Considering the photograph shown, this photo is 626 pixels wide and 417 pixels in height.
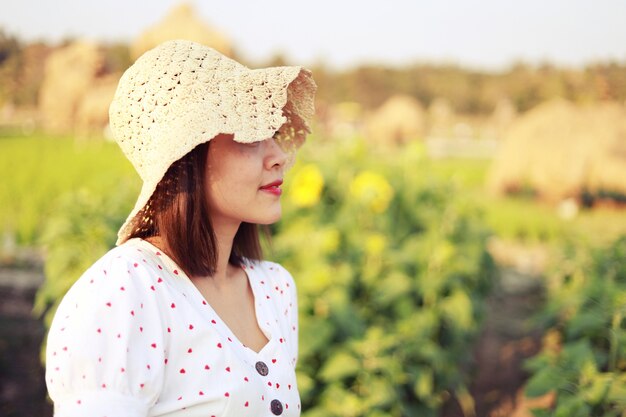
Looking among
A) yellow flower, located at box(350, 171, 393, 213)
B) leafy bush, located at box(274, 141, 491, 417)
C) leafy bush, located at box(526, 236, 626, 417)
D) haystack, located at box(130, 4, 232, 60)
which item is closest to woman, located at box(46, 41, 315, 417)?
leafy bush, located at box(526, 236, 626, 417)

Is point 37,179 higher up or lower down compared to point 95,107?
lower down

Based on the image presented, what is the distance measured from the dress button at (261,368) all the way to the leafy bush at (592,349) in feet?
4.05

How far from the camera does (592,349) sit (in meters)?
2.61

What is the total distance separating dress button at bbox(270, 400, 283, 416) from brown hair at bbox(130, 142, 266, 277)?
0.29 m

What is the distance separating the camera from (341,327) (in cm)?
298

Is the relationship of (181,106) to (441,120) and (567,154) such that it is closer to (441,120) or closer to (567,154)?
(567,154)

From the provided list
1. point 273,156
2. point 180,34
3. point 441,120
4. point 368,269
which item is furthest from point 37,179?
point 441,120

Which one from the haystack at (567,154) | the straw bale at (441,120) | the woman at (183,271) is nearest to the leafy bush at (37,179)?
the woman at (183,271)

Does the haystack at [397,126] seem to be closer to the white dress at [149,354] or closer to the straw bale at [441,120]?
the straw bale at [441,120]

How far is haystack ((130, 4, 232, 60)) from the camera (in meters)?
8.12

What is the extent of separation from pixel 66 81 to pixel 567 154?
765 cm

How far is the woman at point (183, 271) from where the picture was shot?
1.03m

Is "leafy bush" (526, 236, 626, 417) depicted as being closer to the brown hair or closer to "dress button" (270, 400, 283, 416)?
"dress button" (270, 400, 283, 416)

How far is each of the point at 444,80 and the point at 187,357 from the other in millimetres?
35313
